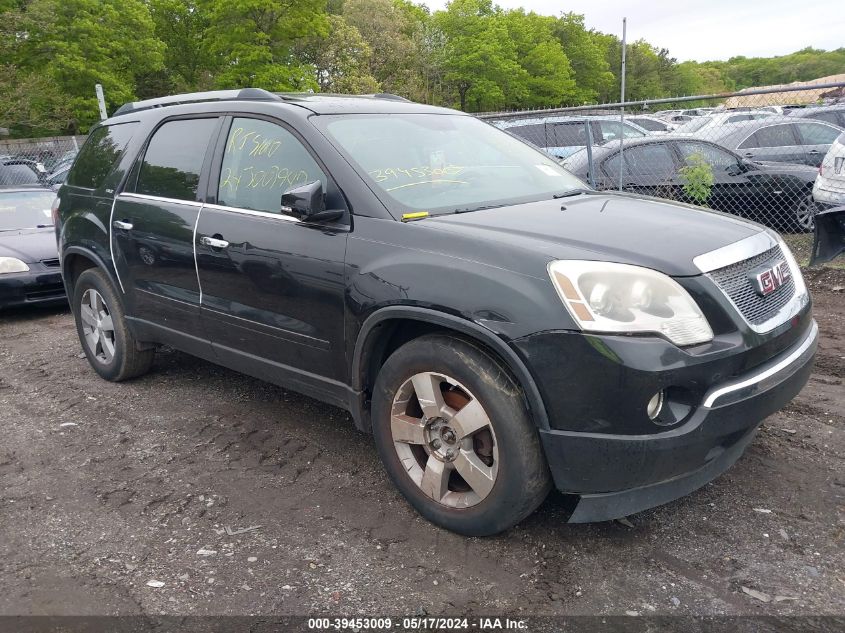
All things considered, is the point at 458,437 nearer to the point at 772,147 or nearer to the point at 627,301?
the point at 627,301

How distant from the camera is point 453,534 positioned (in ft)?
9.91

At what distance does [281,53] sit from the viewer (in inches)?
1277

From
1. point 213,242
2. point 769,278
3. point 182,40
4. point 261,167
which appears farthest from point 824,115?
point 182,40

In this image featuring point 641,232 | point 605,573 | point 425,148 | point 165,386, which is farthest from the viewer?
point 165,386

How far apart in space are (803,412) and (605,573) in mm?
1971

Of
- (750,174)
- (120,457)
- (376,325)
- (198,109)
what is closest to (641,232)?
(376,325)

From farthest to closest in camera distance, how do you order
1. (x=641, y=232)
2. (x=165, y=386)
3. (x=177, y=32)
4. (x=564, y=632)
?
1. (x=177, y=32)
2. (x=165, y=386)
3. (x=641, y=232)
4. (x=564, y=632)

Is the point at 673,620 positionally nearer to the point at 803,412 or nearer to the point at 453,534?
the point at 453,534

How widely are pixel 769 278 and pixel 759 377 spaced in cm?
50

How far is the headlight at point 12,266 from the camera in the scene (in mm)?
7297

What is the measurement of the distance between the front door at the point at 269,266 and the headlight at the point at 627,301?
3.62 ft

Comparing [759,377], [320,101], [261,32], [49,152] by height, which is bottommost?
[759,377]

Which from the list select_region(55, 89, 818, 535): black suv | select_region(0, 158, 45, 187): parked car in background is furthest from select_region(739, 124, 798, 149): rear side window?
select_region(0, 158, 45, 187): parked car in background

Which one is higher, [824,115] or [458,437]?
[824,115]
